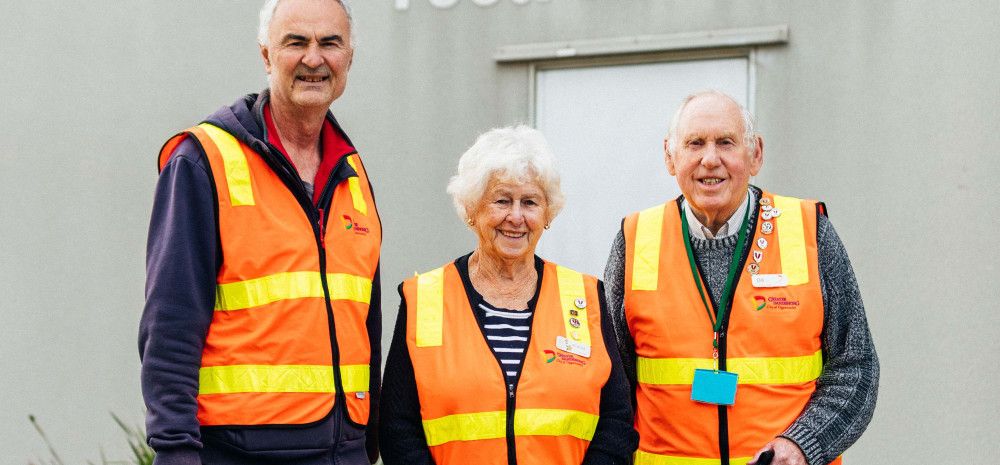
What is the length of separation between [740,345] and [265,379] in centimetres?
141

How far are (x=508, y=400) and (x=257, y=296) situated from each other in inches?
30.2

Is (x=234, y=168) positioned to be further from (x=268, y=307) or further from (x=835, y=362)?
(x=835, y=362)

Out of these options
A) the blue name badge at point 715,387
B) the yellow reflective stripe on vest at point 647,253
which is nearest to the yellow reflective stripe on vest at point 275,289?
the yellow reflective stripe on vest at point 647,253

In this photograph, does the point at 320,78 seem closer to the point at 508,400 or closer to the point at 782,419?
the point at 508,400

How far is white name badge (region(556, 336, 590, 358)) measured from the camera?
3.32 meters

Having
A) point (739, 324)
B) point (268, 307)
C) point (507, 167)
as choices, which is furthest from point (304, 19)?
point (739, 324)

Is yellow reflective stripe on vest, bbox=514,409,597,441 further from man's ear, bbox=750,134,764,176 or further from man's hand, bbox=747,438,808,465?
man's ear, bbox=750,134,764,176

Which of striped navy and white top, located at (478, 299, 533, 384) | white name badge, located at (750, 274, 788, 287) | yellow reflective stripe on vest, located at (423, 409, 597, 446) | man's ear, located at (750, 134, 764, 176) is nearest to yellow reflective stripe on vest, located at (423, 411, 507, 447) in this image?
yellow reflective stripe on vest, located at (423, 409, 597, 446)

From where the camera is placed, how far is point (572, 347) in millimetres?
3328

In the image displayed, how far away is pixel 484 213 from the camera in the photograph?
3396 mm

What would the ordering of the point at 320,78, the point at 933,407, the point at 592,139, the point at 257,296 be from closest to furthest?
the point at 257,296 < the point at 320,78 < the point at 933,407 < the point at 592,139

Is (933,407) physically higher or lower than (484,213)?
lower

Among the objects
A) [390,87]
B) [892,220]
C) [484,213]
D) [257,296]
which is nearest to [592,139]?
[390,87]

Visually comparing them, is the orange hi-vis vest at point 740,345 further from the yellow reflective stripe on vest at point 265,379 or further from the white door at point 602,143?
the white door at point 602,143
